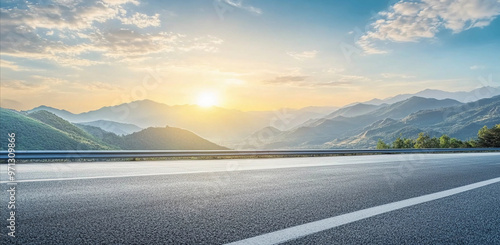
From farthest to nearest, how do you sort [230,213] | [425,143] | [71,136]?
1. [425,143]
2. [71,136]
3. [230,213]

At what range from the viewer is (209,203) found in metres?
4.63

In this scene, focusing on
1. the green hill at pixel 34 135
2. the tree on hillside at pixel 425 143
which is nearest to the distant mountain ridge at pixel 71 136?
the green hill at pixel 34 135

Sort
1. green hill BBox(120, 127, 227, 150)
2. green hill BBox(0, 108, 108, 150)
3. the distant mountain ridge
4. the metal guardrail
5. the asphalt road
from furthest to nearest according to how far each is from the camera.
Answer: green hill BBox(120, 127, 227, 150) → the distant mountain ridge → green hill BBox(0, 108, 108, 150) → the metal guardrail → the asphalt road

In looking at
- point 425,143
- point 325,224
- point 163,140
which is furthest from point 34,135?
point 425,143

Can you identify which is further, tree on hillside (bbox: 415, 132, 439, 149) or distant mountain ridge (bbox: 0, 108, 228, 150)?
tree on hillside (bbox: 415, 132, 439, 149)

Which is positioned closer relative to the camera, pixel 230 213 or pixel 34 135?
pixel 230 213

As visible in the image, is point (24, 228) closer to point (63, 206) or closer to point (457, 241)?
point (63, 206)

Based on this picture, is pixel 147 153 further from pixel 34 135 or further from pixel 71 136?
pixel 71 136

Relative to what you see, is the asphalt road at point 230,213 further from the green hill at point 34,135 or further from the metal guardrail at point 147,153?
the green hill at point 34,135

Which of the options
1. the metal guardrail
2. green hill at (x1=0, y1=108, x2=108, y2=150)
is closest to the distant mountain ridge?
green hill at (x1=0, y1=108, x2=108, y2=150)

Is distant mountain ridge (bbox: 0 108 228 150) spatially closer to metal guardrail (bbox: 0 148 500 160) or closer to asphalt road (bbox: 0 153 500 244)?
metal guardrail (bbox: 0 148 500 160)

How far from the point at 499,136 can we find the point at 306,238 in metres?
103

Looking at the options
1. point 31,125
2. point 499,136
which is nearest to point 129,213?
point 31,125

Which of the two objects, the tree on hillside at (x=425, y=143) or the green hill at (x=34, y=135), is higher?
the green hill at (x=34, y=135)
